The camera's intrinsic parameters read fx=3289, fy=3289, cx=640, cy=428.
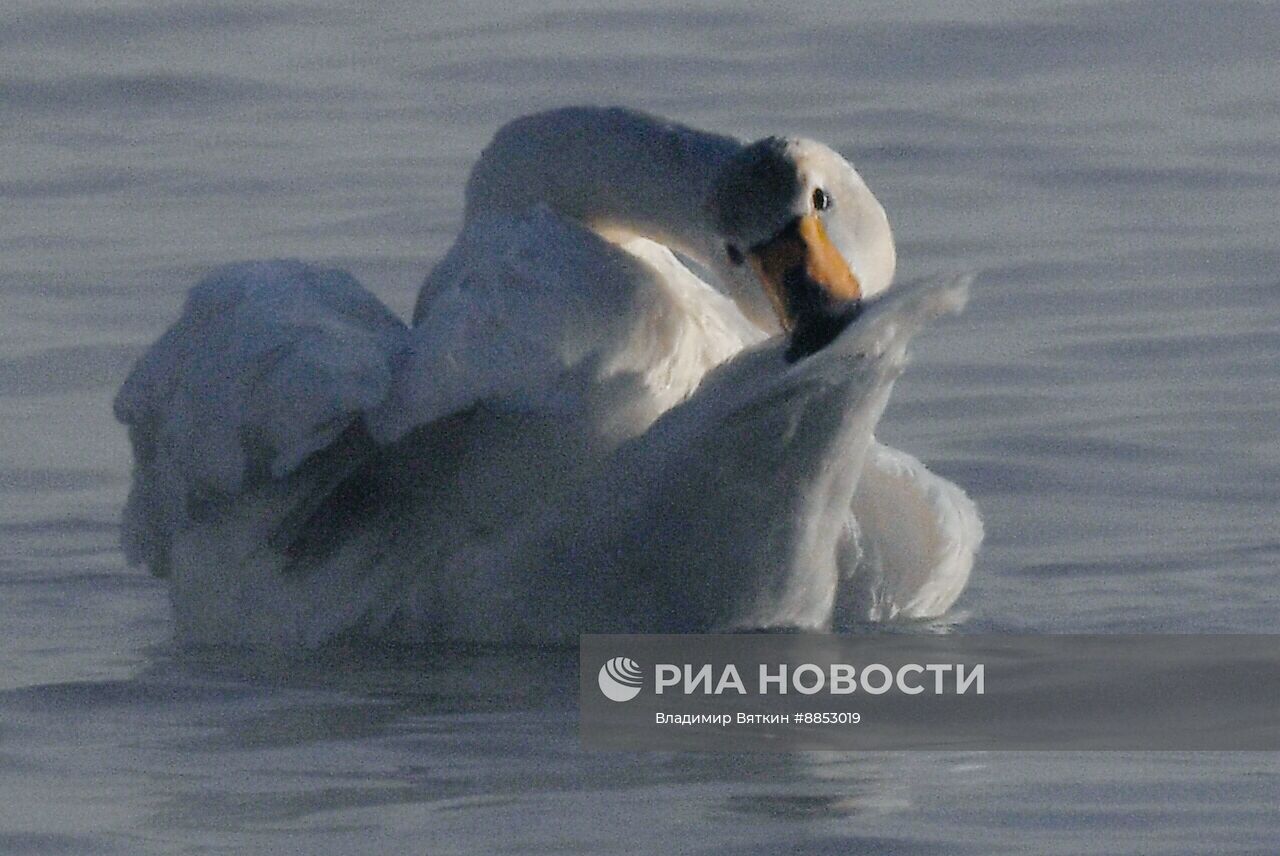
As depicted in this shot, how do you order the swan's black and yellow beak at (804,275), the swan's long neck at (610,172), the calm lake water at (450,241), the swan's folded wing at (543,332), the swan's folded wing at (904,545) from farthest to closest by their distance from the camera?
the swan's long neck at (610,172)
the swan's folded wing at (904,545)
the swan's black and yellow beak at (804,275)
the swan's folded wing at (543,332)
the calm lake water at (450,241)

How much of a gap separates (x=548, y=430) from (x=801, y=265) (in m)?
0.65

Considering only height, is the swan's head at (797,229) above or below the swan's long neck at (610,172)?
below

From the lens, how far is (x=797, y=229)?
7.11 meters

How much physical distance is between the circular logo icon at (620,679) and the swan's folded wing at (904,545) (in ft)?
3.05

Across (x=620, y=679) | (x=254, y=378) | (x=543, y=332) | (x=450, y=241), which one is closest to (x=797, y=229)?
(x=543, y=332)

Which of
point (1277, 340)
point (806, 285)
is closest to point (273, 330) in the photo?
point (806, 285)

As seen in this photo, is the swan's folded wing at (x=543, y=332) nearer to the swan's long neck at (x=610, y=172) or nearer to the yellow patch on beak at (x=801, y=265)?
the yellow patch on beak at (x=801, y=265)

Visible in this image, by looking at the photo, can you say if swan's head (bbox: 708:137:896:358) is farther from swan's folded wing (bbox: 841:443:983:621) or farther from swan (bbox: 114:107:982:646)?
swan's folded wing (bbox: 841:443:983:621)

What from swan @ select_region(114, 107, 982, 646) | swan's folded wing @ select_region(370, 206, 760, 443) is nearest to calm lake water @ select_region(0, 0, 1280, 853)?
swan @ select_region(114, 107, 982, 646)

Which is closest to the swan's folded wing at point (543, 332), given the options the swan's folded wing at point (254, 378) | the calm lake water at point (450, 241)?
the swan's folded wing at point (254, 378)

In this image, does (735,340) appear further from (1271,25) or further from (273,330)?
(1271,25)

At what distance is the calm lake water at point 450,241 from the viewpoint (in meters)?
5.82

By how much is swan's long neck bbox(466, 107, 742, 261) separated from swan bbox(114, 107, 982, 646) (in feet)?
0.27

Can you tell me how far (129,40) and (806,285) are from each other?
9965mm
